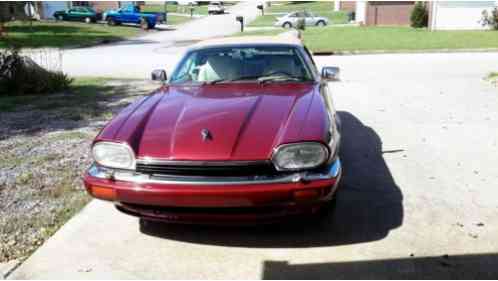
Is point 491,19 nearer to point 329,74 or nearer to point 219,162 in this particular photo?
point 329,74

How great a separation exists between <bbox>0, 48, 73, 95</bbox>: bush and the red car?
268 inches

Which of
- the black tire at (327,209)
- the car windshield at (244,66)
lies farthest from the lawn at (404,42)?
the black tire at (327,209)

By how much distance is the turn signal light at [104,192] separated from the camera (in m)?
3.07

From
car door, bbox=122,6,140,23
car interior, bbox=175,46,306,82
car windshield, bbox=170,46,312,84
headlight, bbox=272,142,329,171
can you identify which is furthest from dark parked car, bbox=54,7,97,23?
headlight, bbox=272,142,329,171

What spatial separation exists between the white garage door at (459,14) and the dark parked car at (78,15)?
2631 cm

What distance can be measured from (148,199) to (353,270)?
1.37 m

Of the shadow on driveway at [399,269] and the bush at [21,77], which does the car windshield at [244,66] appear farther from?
the bush at [21,77]

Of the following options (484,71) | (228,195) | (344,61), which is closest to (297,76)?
(228,195)

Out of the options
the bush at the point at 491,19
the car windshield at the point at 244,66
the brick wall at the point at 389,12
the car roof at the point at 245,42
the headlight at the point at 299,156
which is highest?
the brick wall at the point at 389,12

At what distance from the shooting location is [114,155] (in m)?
3.14

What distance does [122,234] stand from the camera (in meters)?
3.43

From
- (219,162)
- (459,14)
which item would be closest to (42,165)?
(219,162)

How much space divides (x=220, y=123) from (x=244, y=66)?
1.40 m

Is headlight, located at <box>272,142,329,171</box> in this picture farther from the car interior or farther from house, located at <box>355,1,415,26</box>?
house, located at <box>355,1,415,26</box>
